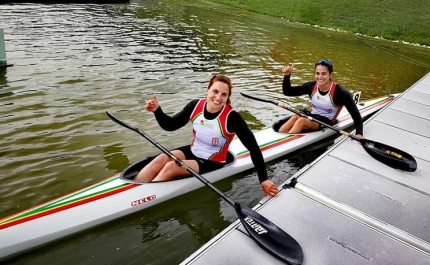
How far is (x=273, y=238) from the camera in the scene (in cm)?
337

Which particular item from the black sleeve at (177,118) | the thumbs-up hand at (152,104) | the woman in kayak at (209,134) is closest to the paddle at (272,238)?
the woman in kayak at (209,134)

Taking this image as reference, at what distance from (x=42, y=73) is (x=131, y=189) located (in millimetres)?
6902

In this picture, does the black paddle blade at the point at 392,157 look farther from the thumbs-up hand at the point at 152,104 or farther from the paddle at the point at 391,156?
the thumbs-up hand at the point at 152,104

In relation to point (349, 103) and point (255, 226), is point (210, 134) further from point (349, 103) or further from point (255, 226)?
point (349, 103)

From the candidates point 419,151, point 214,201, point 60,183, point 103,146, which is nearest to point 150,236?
point 214,201

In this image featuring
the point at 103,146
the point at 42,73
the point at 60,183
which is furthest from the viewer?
the point at 42,73

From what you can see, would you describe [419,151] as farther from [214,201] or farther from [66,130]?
[66,130]

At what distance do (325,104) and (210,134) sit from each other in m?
3.41

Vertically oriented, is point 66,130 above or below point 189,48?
below

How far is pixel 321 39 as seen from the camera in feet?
68.6

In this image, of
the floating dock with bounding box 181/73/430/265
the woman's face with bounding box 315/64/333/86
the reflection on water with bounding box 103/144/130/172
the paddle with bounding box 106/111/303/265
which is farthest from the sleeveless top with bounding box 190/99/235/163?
the woman's face with bounding box 315/64/333/86

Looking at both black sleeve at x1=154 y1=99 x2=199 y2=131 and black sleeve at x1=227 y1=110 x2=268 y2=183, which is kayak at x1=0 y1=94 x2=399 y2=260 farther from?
black sleeve at x1=227 y1=110 x2=268 y2=183

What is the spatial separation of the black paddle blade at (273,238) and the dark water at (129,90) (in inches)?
45.2

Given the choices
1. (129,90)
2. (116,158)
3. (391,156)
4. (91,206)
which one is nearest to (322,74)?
(391,156)
